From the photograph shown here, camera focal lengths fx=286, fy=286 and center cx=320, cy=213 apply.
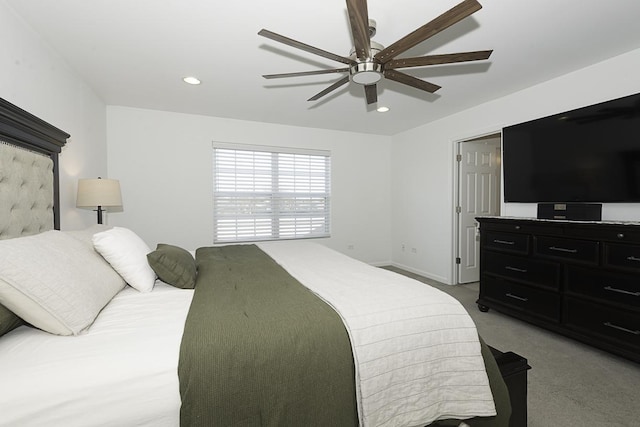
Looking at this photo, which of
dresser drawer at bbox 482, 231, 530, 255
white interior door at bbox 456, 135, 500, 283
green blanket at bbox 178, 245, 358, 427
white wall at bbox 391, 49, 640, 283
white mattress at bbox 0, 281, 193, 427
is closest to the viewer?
white mattress at bbox 0, 281, 193, 427

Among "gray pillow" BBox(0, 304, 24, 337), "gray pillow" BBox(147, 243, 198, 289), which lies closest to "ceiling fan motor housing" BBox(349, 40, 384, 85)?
"gray pillow" BBox(147, 243, 198, 289)

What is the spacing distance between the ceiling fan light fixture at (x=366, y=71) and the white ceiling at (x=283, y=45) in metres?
0.41

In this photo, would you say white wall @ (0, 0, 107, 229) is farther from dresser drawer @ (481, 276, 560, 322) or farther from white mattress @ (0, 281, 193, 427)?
dresser drawer @ (481, 276, 560, 322)

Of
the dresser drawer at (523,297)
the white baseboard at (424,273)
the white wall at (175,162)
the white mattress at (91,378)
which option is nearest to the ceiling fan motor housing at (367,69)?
the white mattress at (91,378)

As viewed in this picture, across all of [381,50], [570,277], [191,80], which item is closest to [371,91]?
[381,50]

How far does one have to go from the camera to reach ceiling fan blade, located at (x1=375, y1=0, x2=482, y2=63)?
133 cm

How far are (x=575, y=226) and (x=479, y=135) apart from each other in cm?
180

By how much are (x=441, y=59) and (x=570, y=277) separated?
85.0 inches

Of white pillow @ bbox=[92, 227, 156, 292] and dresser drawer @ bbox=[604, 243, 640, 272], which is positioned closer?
white pillow @ bbox=[92, 227, 156, 292]

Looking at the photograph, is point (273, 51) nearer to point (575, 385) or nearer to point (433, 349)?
point (433, 349)

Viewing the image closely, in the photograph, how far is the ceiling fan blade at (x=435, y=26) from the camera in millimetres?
Answer: 1335

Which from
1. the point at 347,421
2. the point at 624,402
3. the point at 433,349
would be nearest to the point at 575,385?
the point at 624,402

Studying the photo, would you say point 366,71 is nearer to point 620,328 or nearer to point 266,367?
point 266,367

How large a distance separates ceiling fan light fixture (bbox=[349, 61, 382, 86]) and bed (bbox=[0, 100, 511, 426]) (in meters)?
1.35
